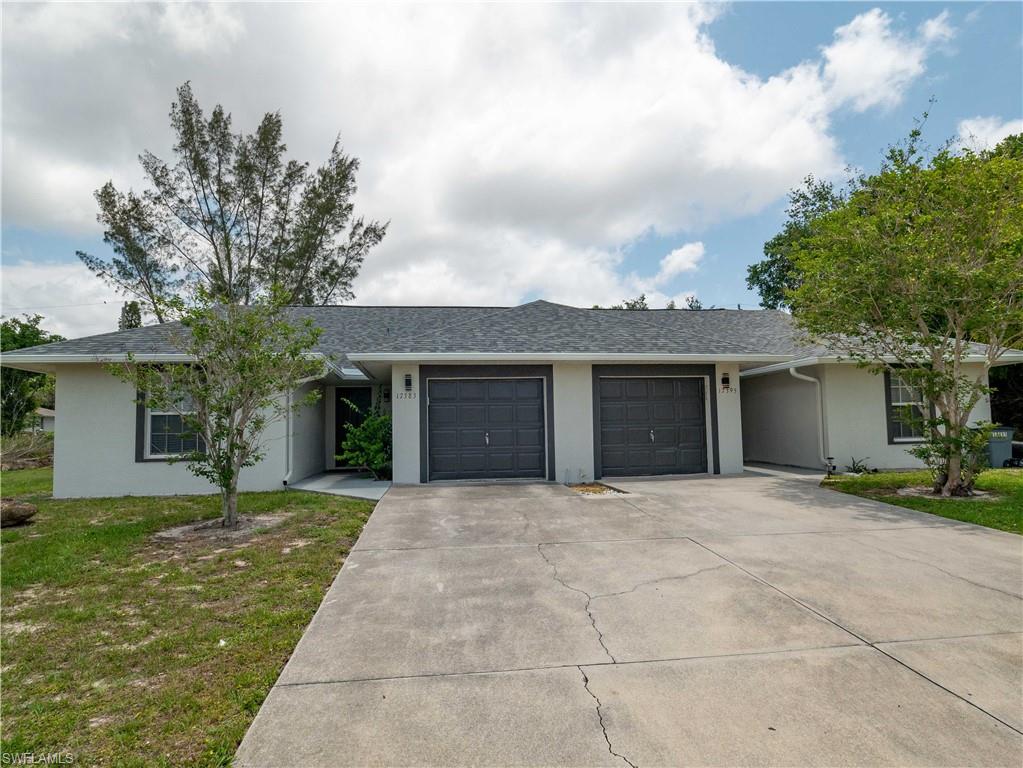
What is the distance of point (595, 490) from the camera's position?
9.92 m

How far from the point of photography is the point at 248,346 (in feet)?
23.2

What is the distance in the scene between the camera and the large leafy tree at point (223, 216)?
2231 cm

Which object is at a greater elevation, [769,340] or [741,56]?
[741,56]

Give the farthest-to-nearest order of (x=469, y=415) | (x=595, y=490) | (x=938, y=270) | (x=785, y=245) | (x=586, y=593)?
(x=785, y=245), (x=469, y=415), (x=595, y=490), (x=938, y=270), (x=586, y=593)

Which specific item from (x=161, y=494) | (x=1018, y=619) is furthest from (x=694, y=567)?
Answer: (x=161, y=494)

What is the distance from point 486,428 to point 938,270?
8209 mm

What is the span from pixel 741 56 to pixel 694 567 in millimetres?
9118

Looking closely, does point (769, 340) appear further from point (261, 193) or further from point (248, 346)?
point (261, 193)

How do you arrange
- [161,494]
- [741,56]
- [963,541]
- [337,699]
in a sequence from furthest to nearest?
1. [161,494]
2. [741,56]
3. [963,541]
4. [337,699]

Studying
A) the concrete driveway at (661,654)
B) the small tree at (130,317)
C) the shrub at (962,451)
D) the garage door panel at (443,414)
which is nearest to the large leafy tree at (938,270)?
the shrub at (962,451)

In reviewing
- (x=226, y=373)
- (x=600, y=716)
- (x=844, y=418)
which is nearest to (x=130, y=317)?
(x=226, y=373)

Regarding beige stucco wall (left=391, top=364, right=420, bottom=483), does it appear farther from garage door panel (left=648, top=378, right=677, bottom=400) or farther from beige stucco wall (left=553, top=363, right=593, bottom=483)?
garage door panel (left=648, top=378, right=677, bottom=400)

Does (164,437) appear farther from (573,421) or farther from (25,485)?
(573,421)

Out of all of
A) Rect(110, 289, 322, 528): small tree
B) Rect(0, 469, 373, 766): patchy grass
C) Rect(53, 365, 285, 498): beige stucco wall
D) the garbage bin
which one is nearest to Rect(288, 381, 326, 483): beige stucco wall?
Rect(53, 365, 285, 498): beige stucco wall
